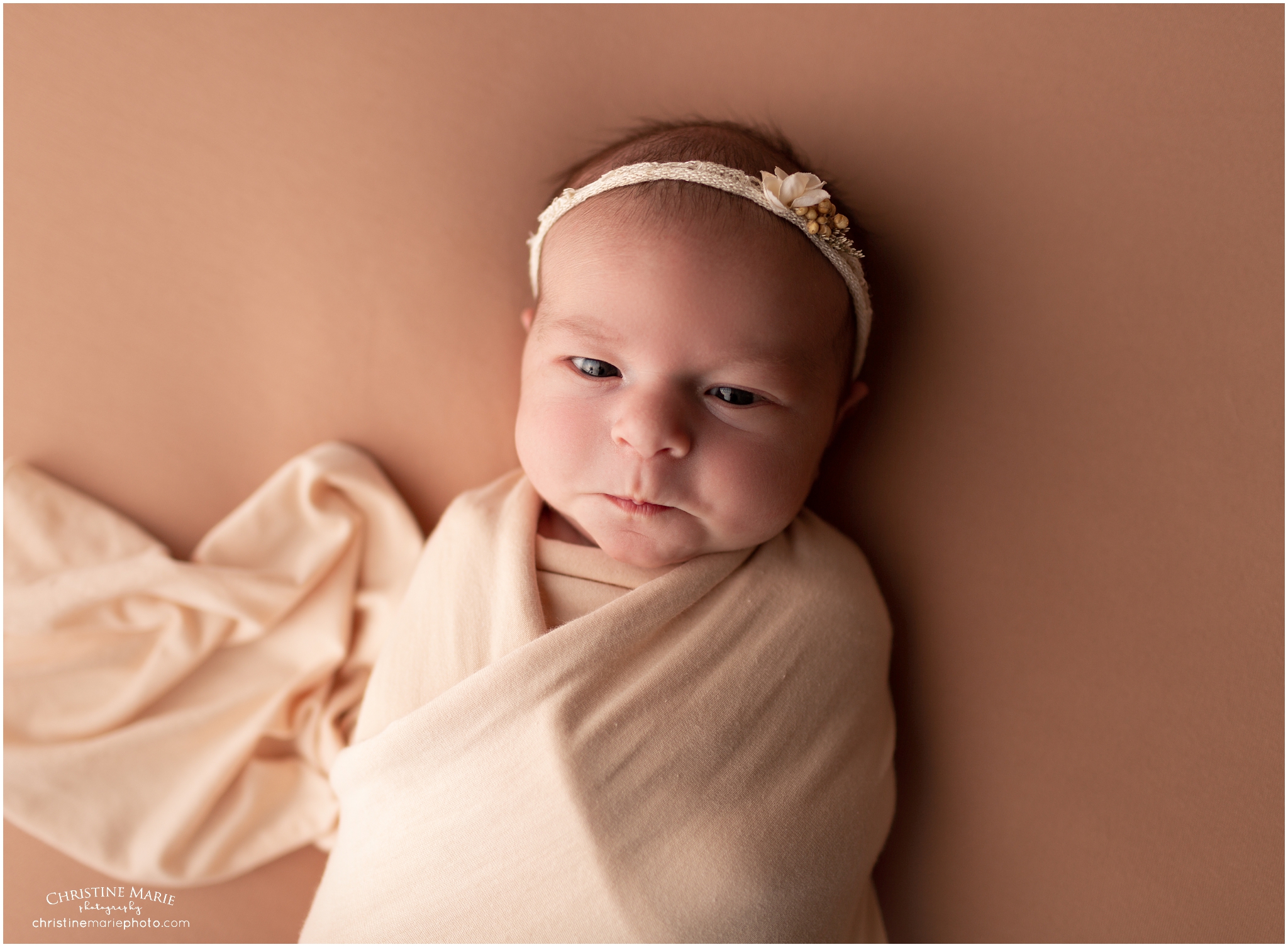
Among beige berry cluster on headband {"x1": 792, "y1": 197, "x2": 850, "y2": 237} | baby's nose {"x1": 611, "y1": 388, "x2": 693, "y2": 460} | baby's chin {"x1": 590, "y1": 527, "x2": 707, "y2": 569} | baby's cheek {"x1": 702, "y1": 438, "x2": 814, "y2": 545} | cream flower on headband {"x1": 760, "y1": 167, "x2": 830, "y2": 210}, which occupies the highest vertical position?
cream flower on headband {"x1": 760, "y1": 167, "x2": 830, "y2": 210}

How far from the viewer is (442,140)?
4.10ft

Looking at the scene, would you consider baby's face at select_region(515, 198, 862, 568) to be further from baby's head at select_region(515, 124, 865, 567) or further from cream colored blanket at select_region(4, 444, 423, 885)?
cream colored blanket at select_region(4, 444, 423, 885)

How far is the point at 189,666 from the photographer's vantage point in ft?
3.88

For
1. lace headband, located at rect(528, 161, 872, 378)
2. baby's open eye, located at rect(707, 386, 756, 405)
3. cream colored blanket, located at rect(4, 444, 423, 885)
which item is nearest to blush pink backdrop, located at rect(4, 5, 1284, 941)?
cream colored blanket, located at rect(4, 444, 423, 885)

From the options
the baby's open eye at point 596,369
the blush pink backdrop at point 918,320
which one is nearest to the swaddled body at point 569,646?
the baby's open eye at point 596,369

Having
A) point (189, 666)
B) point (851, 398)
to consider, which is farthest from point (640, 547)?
point (189, 666)

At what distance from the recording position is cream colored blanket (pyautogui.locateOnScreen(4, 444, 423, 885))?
1.15 m

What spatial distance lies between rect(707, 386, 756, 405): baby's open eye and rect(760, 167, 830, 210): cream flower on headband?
0.23 metres

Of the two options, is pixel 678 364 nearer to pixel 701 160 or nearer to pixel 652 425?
pixel 652 425

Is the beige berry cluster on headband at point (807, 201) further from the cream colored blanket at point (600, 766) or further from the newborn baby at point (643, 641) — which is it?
the cream colored blanket at point (600, 766)

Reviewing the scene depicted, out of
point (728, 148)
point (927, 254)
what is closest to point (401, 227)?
point (728, 148)

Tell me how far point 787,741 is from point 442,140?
1013 millimetres

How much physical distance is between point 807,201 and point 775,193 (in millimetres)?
40

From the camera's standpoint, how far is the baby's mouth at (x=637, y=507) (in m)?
1.03
